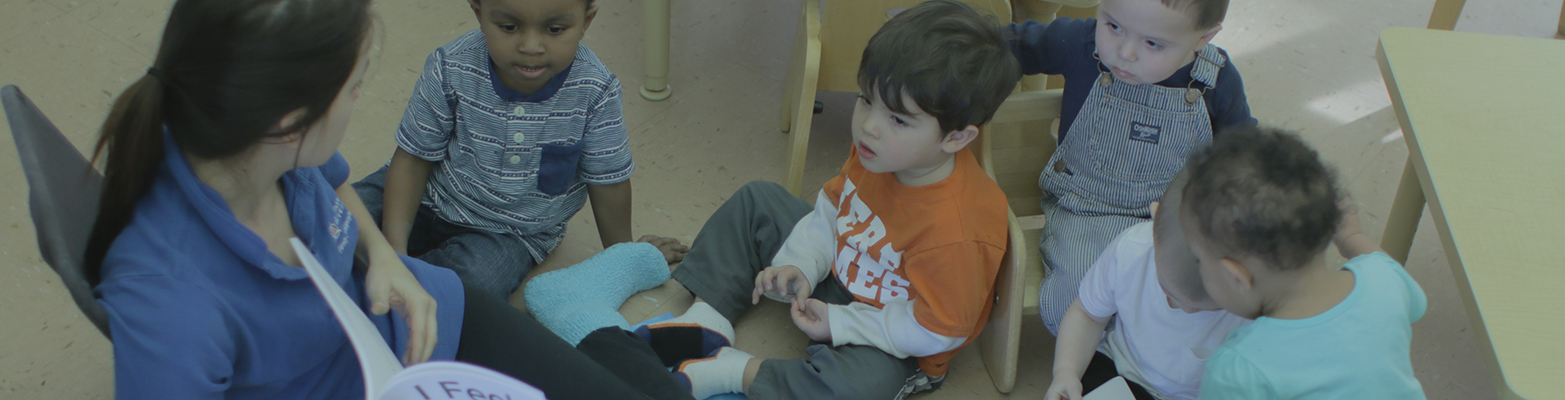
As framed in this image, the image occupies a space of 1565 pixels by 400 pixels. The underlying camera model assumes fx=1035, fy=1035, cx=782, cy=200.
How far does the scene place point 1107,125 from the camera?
1.65 meters

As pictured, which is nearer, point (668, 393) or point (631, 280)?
point (668, 393)

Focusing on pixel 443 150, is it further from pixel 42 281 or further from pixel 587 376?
pixel 42 281

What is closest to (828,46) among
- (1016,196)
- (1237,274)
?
(1016,196)

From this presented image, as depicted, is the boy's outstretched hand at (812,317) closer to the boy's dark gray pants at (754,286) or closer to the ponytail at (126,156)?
the boy's dark gray pants at (754,286)

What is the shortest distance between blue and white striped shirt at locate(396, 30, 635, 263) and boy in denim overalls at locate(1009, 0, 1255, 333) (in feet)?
2.26

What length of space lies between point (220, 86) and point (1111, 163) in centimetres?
128

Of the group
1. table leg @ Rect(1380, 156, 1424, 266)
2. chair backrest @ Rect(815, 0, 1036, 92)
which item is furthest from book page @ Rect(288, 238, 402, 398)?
table leg @ Rect(1380, 156, 1424, 266)

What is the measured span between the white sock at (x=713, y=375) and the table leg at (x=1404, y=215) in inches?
45.6

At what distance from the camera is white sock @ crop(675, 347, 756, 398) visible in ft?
5.17

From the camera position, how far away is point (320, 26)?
0.91 m

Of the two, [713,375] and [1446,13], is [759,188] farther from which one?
A: [1446,13]

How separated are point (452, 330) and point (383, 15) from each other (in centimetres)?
157

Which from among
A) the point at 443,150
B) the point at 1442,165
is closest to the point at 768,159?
the point at 443,150

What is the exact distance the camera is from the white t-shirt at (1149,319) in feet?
4.51
